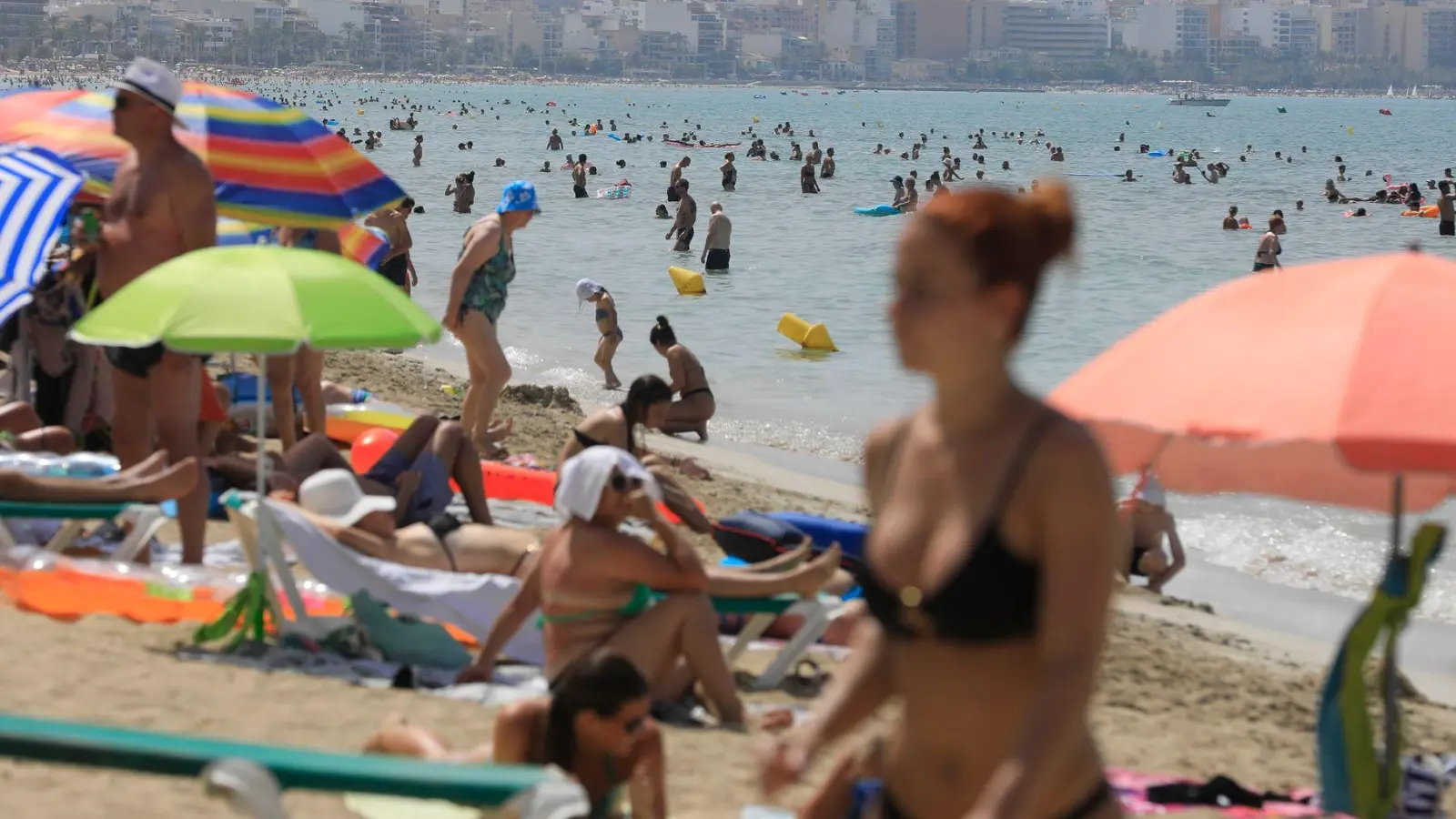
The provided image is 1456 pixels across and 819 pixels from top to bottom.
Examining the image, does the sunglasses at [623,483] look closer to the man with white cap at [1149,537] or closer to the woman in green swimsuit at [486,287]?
the woman in green swimsuit at [486,287]

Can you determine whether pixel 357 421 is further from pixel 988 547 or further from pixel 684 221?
pixel 684 221

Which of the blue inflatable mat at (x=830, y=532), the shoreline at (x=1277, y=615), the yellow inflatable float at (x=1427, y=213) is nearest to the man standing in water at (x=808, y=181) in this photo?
the yellow inflatable float at (x=1427, y=213)

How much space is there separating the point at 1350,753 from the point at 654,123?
78.1 m

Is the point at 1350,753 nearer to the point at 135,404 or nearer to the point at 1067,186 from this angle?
the point at 1067,186

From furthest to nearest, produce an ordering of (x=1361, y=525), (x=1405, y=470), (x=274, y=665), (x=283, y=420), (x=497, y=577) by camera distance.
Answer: (x=1361, y=525)
(x=283, y=420)
(x=497, y=577)
(x=274, y=665)
(x=1405, y=470)

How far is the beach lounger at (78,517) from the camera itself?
17.6 feet

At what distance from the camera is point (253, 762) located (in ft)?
7.23

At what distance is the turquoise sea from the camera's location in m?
9.72

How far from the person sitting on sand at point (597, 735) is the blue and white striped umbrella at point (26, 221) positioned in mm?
3204

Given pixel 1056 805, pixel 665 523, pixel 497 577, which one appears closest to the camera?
pixel 1056 805

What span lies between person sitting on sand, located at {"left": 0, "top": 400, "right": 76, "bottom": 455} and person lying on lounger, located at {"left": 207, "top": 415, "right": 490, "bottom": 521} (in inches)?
19.9

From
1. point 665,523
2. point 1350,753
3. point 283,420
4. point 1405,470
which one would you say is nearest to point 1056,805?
point 1405,470

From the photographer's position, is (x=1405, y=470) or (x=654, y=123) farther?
(x=654, y=123)

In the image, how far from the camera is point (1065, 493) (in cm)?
191
